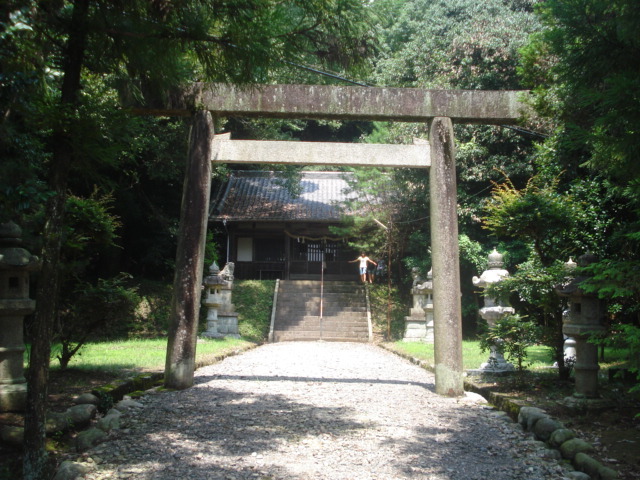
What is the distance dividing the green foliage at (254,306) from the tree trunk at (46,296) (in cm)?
1273

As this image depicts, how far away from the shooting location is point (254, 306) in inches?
750

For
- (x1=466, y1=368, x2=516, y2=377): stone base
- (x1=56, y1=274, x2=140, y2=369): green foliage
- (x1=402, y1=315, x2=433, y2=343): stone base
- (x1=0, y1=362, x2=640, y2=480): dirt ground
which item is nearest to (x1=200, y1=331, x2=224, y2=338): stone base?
(x1=402, y1=315, x2=433, y2=343): stone base

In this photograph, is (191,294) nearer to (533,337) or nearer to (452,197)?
(452,197)

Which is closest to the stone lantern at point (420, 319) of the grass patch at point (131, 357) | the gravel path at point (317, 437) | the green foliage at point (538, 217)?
the grass patch at point (131, 357)

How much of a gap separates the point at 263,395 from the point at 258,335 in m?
10.4

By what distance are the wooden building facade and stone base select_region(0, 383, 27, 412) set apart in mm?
17623

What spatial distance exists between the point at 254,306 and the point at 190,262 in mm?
12606

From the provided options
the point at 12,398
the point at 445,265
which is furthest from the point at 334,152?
the point at 12,398

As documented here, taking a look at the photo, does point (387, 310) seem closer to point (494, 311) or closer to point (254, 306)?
point (254, 306)

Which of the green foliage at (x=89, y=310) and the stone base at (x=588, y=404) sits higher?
the green foliage at (x=89, y=310)

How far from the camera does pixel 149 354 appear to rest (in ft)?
32.7

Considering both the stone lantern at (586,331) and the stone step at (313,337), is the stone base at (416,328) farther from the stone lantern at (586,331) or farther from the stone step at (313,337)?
the stone lantern at (586,331)

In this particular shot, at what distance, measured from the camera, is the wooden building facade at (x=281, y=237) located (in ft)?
75.0

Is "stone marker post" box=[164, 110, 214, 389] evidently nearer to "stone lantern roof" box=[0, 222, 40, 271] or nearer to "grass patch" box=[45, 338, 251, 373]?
"grass patch" box=[45, 338, 251, 373]
